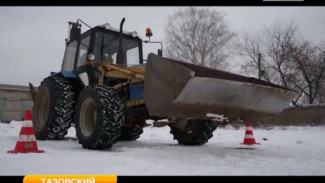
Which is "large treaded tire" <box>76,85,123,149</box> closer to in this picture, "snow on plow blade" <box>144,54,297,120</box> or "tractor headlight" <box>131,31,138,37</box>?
"snow on plow blade" <box>144,54,297,120</box>

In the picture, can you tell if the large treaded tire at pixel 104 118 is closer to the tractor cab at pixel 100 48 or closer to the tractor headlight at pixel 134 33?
the tractor cab at pixel 100 48

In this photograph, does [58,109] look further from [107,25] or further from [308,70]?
[308,70]

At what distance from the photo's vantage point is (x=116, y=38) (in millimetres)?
6633

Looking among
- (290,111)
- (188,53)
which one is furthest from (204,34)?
(290,111)

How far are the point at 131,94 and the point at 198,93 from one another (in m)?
1.62

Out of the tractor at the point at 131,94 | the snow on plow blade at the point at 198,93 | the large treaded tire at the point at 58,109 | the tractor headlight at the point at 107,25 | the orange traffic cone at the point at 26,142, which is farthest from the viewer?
the tractor headlight at the point at 107,25

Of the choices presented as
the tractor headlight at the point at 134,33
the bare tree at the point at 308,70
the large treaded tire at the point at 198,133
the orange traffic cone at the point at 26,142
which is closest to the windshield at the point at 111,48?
the tractor headlight at the point at 134,33

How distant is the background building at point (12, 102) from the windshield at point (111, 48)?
18.3m

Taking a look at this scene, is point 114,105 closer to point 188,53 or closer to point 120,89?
point 120,89

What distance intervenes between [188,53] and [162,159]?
2082cm

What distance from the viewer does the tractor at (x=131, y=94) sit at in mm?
4375

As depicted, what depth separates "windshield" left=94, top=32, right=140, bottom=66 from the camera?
21.0 feet

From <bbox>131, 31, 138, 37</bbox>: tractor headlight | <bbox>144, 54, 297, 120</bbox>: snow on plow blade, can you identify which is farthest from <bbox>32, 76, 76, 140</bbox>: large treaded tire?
<bbox>144, 54, 297, 120</bbox>: snow on plow blade

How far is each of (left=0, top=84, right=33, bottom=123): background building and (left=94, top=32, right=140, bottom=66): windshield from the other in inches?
720
